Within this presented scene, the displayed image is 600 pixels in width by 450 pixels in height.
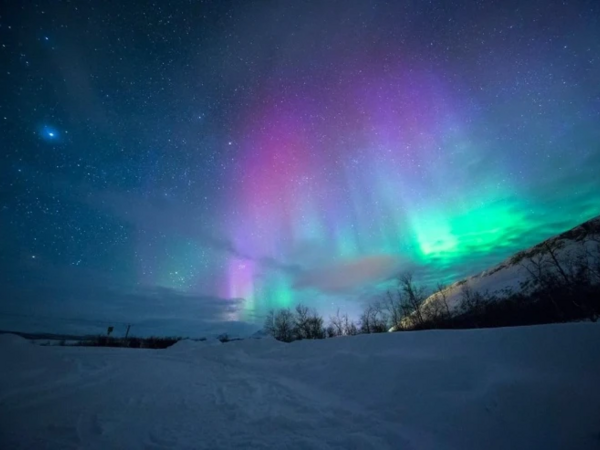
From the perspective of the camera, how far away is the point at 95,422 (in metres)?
5.80

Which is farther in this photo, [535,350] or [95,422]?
[535,350]

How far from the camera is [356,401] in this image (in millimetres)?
7434

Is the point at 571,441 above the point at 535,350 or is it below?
below

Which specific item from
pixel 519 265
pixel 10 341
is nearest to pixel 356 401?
pixel 10 341

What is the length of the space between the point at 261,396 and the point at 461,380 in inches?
238

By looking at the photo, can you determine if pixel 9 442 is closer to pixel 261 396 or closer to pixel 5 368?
pixel 261 396

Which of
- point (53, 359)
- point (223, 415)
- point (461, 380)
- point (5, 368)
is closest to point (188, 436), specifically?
point (223, 415)

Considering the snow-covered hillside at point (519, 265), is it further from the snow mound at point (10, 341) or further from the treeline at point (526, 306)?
the snow mound at point (10, 341)

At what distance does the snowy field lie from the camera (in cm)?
484

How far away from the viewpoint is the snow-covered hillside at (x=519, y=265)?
83875mm

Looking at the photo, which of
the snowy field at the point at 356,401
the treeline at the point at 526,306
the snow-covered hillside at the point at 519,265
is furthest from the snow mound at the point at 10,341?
the snow-covered hillside at the point at 519,265

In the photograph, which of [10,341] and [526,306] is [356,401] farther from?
[526,306]

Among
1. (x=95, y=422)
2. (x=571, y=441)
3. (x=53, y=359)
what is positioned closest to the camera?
(x=571, y=441)

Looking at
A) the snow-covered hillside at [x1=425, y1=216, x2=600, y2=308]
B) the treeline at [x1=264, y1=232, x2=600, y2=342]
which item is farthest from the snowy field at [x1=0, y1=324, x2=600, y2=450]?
the snow-covered hillside at [x1=425, y1=216, x2=600, y2=308]
